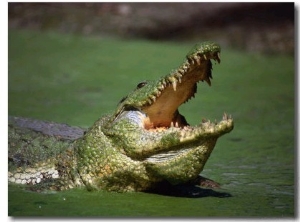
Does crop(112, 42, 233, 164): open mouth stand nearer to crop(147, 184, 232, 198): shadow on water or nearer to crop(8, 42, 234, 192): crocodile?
crop(8, 42, 234, 192): crocodile

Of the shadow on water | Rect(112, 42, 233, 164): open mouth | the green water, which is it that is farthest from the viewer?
the shadow on water

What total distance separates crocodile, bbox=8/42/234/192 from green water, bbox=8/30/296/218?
13cm

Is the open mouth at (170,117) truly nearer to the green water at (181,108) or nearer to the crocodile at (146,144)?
the crocodile at (146,144)

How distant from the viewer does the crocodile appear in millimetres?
4336

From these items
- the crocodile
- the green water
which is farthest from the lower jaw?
the green water

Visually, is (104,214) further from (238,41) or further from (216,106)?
(238,41)

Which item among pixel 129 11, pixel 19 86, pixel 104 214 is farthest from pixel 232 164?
pixel 129 11

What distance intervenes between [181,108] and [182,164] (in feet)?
7.70

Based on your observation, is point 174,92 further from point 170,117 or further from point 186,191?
point 186,191

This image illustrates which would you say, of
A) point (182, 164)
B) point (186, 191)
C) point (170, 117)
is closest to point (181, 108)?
point (186, 191)

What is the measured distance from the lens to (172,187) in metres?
4.73

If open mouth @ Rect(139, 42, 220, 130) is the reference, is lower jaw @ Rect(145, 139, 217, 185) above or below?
below

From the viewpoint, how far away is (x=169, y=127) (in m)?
4.54
